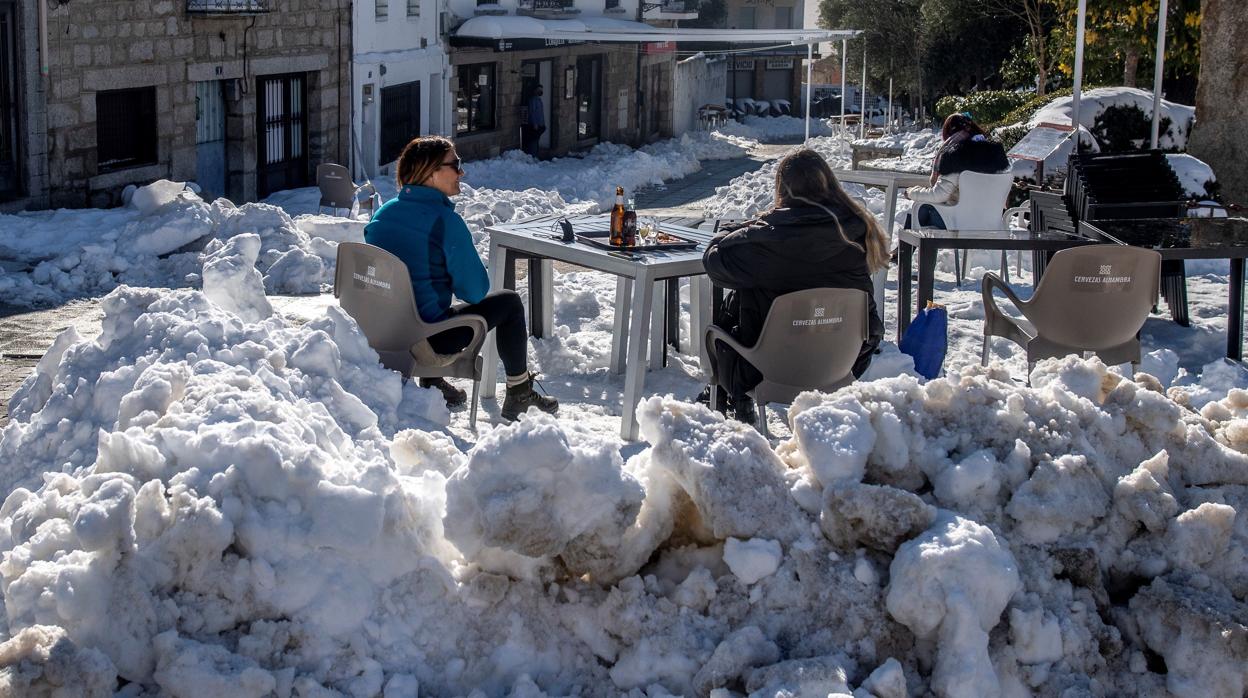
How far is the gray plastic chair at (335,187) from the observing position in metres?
15.0

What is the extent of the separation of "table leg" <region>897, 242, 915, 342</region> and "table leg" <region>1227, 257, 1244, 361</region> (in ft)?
5.59

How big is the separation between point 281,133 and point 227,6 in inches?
112

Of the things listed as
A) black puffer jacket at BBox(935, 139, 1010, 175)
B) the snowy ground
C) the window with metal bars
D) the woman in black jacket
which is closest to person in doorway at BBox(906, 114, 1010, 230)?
black puffer jacket at BBox(935, 139, 1010, 175)

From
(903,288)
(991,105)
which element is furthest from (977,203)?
(991,105)

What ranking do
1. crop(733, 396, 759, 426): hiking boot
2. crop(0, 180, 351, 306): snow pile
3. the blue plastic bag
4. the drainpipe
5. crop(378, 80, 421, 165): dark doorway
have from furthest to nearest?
crop(378, 80, 421, 165): dark doorway, the drainpipe, crop(0, 180, 351, 306): snow pile, the blue plastic bag, crop(733, 396, 759, 426): hiking boot

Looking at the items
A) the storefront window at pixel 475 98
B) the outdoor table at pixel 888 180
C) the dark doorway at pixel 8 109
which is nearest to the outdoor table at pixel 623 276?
the outdoor table at pixel 888 180

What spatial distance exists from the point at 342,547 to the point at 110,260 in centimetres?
887

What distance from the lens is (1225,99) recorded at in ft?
42.3

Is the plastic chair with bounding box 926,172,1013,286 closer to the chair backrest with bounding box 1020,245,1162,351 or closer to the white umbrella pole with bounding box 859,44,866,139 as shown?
the chair backrest with bounding box 1020,245,1162,351

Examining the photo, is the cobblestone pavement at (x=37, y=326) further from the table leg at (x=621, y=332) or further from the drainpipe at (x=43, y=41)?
the drainpipe at (x=43, y=41)

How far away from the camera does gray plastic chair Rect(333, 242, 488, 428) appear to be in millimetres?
6441

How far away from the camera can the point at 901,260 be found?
8.70 meters

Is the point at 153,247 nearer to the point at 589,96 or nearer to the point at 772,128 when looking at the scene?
the point at 589,96

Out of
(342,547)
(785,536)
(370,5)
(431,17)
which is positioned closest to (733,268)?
(785,536)
